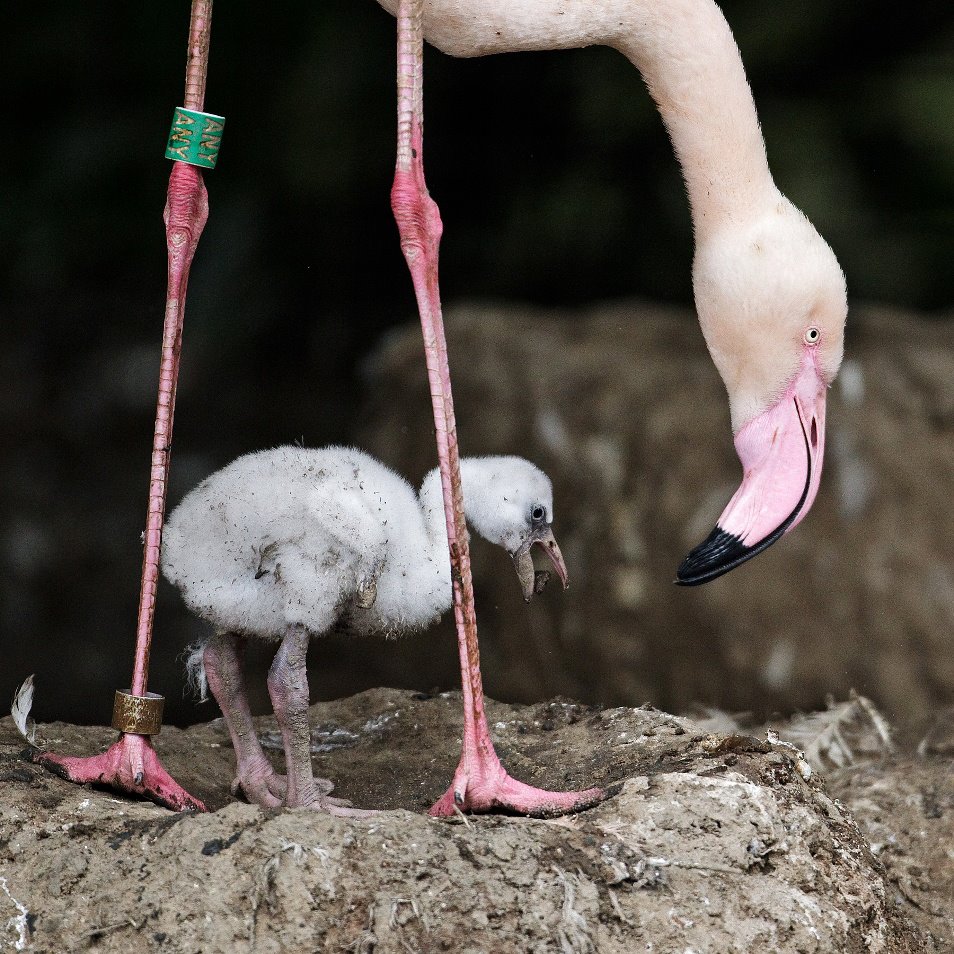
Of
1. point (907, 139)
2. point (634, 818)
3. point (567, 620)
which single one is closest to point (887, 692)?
point (567, 620)

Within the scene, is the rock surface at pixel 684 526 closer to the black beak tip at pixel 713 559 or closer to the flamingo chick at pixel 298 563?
the black beak tip at pixel 713 559

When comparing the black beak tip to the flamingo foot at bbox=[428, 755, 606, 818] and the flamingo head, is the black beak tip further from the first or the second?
the flamingo foot at bbox=[428, 755, 606, 818]

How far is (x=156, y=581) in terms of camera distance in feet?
8.87

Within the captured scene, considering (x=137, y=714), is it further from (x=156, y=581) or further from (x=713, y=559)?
(x=713, y=559)

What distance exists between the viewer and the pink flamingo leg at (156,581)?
2676mm

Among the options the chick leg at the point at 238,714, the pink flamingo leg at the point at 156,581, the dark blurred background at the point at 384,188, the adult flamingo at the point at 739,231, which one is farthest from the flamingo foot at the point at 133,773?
the dark blurred background at the point at 384,188

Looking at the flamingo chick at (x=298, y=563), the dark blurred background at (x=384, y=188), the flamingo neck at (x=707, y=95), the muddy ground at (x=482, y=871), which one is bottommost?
the muddy ground at (x=482, y=871)

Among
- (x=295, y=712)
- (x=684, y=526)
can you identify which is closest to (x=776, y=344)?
(x=295, y=712)

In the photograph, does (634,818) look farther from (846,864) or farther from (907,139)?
(907,139)

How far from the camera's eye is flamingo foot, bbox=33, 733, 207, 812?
2.66 meters

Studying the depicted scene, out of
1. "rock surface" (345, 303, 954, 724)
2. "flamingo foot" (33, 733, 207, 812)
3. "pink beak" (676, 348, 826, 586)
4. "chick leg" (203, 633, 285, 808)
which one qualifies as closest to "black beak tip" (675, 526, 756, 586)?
"pink beak" (676, 348, 826, 586)

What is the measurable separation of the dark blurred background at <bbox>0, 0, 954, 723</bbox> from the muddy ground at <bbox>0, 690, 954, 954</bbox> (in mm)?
1970

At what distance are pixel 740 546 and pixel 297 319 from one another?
2736 mm

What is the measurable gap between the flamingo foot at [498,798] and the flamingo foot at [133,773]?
0.50 meters
